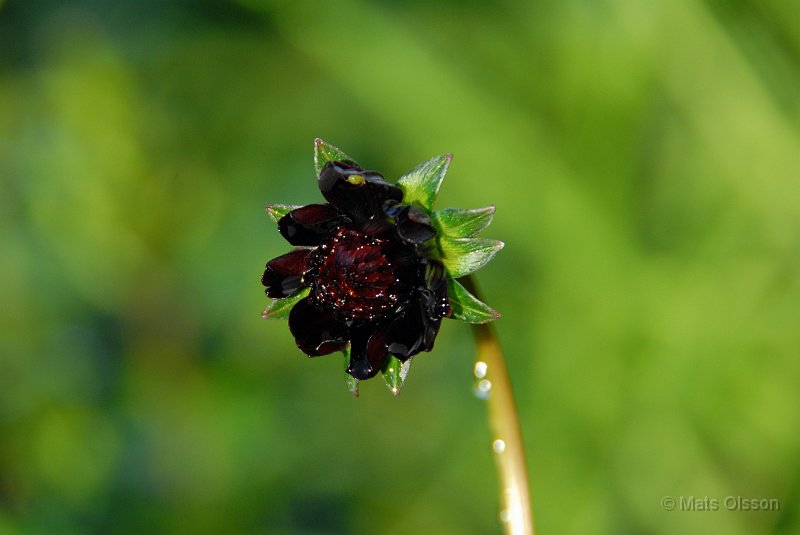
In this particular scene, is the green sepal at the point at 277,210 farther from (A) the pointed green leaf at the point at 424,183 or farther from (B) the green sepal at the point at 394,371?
(B) the green sepal at the point at 394,371

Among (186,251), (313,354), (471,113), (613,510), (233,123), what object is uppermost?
(233,123)

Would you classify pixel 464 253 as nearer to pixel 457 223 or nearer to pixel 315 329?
pixel 457 223

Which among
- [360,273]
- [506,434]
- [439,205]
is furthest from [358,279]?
[439,205]

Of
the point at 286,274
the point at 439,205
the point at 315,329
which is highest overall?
the point at 439,205

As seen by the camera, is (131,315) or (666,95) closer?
(666,95)

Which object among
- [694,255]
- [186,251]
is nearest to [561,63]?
[694,255]

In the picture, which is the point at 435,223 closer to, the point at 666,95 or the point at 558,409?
the point at 558,409

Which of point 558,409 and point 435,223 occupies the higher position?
point 435,223
